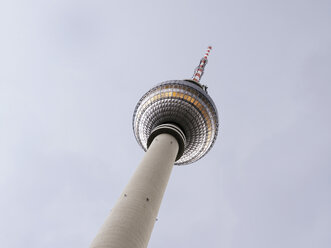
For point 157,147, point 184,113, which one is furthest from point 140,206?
point 184,113

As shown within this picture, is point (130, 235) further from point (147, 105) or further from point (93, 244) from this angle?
point (147, 105)

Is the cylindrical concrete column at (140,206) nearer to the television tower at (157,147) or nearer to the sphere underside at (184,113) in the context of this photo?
the television tower at (157,147)

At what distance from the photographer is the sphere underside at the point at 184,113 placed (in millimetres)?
38594

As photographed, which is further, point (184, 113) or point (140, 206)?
point (184, 113)

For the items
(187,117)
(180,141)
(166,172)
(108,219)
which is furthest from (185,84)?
(108,219)

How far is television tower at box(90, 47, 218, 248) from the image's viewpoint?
20297 millimetres

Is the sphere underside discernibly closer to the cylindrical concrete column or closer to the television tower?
the television tower

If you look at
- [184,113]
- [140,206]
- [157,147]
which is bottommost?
[140,206]

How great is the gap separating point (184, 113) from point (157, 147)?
364 inches

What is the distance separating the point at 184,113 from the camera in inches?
1506

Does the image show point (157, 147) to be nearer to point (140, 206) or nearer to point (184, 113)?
point (184, 113)

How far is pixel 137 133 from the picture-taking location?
43250mm

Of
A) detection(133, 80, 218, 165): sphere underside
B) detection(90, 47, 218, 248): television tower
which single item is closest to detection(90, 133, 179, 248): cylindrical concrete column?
detection(90, 47, 218, 248): television tower

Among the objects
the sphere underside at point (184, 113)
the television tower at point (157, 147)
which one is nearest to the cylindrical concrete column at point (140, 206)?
the television tower at point (157, 147)
